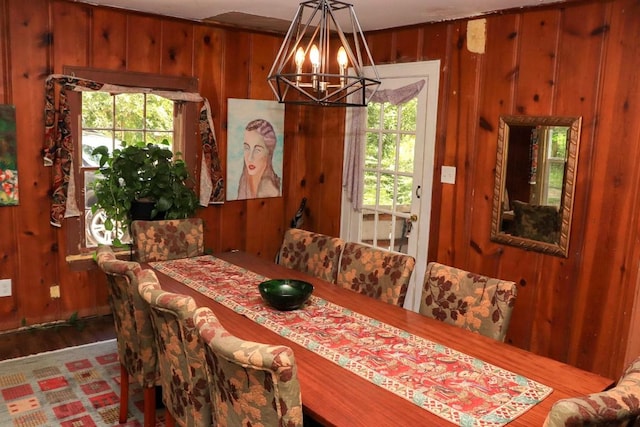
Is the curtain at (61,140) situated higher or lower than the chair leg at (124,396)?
higher

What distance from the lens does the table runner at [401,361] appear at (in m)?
1.66

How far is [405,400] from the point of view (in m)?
1.68

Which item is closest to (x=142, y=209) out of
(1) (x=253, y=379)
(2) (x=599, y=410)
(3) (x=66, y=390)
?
(3) (x=66, y=390)

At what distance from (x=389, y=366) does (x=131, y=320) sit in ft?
3.98

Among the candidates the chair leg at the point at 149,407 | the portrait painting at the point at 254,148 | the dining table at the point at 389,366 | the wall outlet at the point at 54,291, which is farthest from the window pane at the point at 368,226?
the chair leg at the point at 149,407

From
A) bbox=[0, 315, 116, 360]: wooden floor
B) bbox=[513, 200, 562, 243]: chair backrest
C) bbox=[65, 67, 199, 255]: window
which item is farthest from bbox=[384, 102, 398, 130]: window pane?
bbox=[0, 315, 116, 360]: wooden floor

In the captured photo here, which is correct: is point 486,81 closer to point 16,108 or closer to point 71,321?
point 16,108

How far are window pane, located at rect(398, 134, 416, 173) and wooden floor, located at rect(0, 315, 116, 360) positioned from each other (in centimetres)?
252

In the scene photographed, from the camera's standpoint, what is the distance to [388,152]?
14.8 feet

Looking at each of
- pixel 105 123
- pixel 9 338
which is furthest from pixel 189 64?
pixel 9 338

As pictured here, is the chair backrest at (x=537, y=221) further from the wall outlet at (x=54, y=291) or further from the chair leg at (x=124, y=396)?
the wall outlet at (x=54, y=291)

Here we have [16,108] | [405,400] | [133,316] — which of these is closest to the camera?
[405,400]

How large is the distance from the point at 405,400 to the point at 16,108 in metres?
3.34

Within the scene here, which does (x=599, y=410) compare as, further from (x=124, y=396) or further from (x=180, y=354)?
(x=124, y=396)
